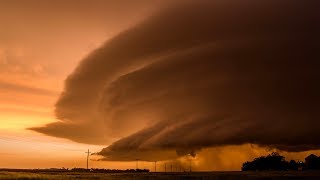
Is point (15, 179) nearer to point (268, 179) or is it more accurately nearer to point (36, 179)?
point (36, 179)

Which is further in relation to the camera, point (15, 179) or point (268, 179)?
point (268, 179)

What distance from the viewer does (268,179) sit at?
15412 centimetres

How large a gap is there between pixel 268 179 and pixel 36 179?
77.5m

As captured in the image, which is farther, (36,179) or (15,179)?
(36,179)

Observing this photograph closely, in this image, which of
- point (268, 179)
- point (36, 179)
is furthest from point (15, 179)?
point (268, 179)

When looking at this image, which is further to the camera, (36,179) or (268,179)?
(268,179)

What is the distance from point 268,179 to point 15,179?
84110 mm

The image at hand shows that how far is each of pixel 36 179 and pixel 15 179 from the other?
1269cm

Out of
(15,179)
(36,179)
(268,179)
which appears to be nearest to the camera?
(15,179)

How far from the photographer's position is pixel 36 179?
132 m

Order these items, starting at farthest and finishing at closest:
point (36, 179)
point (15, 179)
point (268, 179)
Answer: point (268, 179)
point (36, 179)
point (15, 179)

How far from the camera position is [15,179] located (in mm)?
119250
